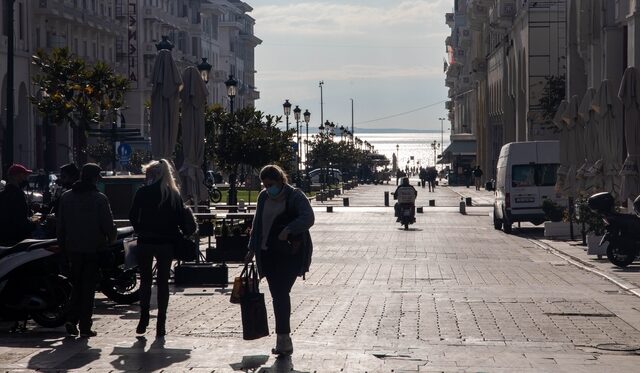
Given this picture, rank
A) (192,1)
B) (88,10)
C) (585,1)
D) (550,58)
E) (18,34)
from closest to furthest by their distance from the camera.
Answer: (585,1) → (18,34) → (550,58) → (88,10) → (192,1)

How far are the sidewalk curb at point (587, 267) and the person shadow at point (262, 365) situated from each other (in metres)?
8.05

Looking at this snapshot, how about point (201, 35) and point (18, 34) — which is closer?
point (18, 34)

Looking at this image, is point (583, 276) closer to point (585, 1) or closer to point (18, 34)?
point (585, 1)

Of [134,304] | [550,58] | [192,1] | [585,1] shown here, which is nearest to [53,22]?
[550,58]

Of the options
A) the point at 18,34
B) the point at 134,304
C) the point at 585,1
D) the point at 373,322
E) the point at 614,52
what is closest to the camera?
the point at 373,322

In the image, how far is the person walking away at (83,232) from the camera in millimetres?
13969

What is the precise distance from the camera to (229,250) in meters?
24.6

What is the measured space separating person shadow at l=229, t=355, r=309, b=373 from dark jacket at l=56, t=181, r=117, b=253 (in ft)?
8.17

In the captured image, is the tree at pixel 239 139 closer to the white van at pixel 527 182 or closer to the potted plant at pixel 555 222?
the white van at pixel 527 182

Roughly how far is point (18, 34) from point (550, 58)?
27.5 m

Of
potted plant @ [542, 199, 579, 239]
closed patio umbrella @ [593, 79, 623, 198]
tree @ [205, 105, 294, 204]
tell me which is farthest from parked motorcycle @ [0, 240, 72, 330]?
tree @ [205, 105, 294, 204]

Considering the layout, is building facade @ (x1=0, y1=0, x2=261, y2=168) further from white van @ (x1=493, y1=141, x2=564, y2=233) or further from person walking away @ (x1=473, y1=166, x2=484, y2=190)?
person walking away @ (x1=473, y1=166, x2=484, y2=190)

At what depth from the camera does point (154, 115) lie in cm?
2320

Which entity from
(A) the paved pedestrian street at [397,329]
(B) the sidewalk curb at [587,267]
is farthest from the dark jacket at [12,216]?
(B) the sidewalk curb at [587,267]
